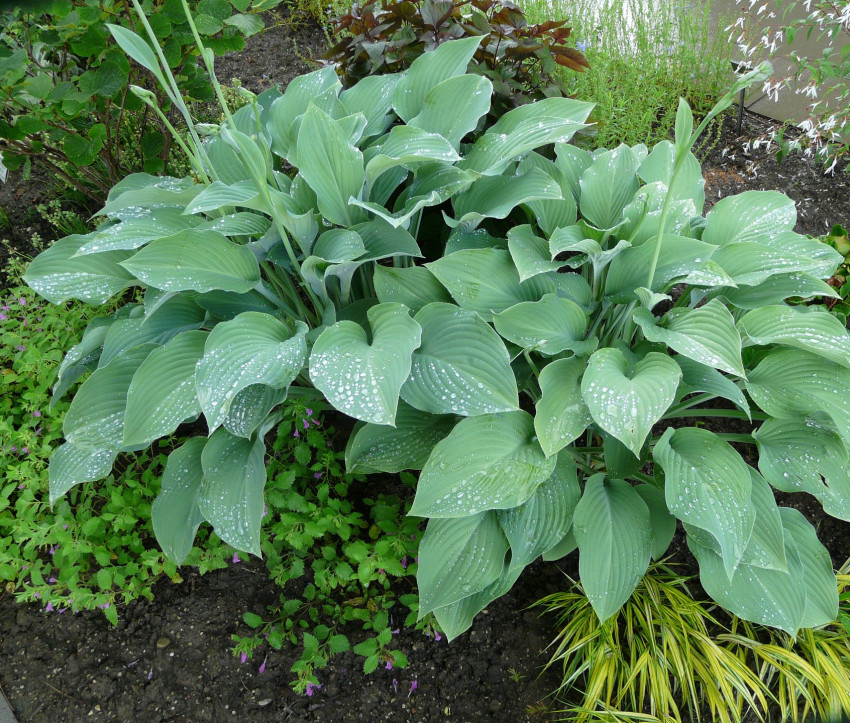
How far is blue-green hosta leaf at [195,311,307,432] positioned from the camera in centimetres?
148

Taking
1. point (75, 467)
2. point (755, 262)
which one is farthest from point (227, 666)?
point (755, 262)

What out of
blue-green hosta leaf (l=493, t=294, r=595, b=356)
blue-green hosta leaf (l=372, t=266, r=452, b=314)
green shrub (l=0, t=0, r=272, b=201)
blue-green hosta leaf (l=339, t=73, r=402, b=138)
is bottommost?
blue-green hosta leaf (l=493, t=294, r=595, b=356)

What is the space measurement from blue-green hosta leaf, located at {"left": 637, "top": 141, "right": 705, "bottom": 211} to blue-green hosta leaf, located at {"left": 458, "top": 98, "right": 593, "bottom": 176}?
0.26 m

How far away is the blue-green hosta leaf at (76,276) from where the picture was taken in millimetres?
1863

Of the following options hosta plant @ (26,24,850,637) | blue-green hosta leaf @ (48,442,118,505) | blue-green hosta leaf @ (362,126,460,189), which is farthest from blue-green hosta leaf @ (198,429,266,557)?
blue-green hosta leaf @ (362,126,460,189)

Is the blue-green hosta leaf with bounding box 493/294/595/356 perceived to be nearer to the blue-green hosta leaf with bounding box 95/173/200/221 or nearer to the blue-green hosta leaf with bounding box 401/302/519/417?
the blue-green hosta leaf with bounding box 401/302/519/417

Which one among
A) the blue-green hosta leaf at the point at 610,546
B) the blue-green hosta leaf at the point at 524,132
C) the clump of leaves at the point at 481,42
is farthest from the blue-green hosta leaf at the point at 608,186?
the blue-green hosta leaf at the point at 610,546

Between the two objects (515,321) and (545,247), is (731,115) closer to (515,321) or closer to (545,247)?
(545,247)

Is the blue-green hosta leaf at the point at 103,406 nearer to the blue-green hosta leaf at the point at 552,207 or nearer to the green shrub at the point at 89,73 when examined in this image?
the green shrub at the point at 89,73

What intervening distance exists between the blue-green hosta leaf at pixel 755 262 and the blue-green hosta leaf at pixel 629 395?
412 millimetres

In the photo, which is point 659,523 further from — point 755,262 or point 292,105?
point 292,105

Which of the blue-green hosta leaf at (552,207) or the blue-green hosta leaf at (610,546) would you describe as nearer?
the blue-green hosta leaf at (610,546)

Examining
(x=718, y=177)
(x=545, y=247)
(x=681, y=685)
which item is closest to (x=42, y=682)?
(x=681, y=685)

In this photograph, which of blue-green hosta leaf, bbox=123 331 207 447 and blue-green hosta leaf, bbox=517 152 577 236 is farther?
blue-green hosta leaf, bbox=517 152 577 236
